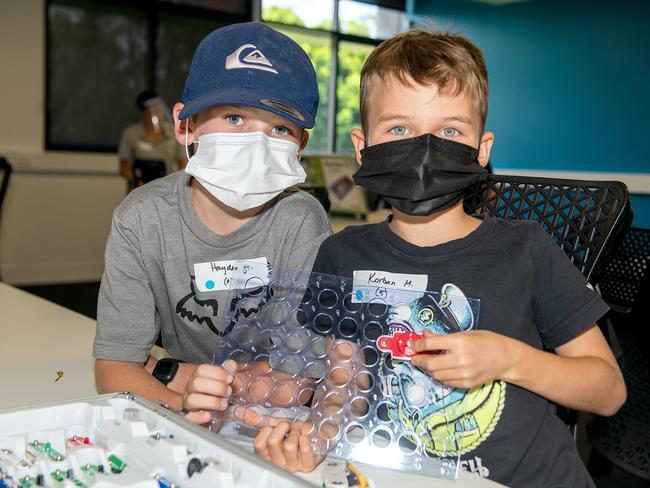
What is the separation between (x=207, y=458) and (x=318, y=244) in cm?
71

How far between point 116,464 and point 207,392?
0.22 metres

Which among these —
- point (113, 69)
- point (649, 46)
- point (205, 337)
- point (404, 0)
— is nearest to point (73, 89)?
point (113, 69)

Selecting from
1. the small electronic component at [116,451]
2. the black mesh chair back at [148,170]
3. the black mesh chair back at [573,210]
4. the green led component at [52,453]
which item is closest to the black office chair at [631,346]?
the black mesh chair back at [573,210]

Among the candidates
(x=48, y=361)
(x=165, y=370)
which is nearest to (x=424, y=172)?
(x=165, y=370)

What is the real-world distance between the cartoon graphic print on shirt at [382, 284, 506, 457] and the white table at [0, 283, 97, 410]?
596 millimetres

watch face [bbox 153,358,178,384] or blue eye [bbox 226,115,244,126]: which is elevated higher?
blue eye [bbox 226,115,244,126]

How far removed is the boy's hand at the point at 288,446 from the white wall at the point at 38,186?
616 centimetres

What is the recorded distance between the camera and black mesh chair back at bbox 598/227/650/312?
1.56 m

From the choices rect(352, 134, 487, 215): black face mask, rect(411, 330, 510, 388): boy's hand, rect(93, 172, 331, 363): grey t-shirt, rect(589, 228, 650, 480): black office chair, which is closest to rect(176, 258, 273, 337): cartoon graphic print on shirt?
rect(93, 172, 331, 363): grey t-shirt

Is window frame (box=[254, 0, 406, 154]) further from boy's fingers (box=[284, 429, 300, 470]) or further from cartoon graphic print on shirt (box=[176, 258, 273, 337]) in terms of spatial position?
boy's fingers (box=[284, 429, 300, 470])

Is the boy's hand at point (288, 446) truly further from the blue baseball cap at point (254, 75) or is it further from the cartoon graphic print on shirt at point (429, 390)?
the blue baseball cap at point (254, 75)

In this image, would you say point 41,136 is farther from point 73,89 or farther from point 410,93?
point 410,93

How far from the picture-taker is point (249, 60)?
127 cm

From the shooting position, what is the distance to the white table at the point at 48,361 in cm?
84
